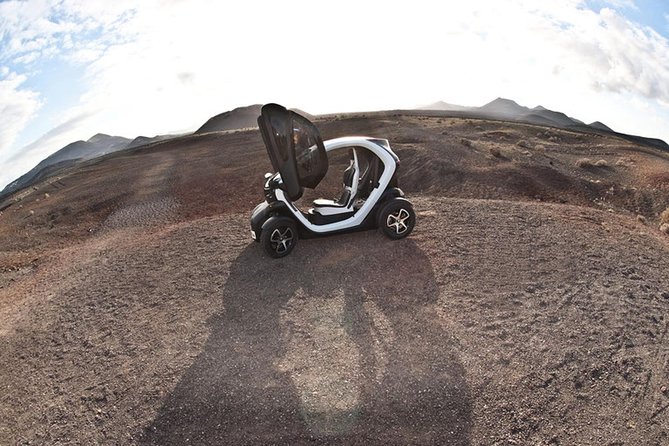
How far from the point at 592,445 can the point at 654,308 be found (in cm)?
387

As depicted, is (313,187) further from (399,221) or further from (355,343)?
(355,343)

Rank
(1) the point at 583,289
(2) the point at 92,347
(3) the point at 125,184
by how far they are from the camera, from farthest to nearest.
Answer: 1. (3) the point at 125,184
2. (1) the point at 583,289
3. (2) the point at 92,347

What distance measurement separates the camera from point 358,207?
9945 mm

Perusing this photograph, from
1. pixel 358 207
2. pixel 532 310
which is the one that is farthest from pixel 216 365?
pixel 532 310

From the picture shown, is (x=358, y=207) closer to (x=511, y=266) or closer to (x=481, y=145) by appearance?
(x=511, y=266)

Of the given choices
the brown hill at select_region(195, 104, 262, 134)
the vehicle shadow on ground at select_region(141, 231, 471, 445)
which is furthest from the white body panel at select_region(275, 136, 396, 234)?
the brown hill at select_region(195, 104, 262, 134)

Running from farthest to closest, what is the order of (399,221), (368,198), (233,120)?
(233,120)
(399,221)
(368,198)

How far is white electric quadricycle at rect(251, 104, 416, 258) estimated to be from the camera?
8.66 metres

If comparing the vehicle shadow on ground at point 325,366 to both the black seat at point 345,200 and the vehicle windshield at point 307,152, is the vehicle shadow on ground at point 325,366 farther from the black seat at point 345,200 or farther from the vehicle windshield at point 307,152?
the vehicle windshield at point 307,152

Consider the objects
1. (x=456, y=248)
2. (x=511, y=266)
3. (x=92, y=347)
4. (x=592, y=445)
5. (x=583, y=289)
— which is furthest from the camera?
(x=456, y=248)

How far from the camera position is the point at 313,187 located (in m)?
9.45

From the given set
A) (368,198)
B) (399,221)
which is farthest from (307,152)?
(399,221)

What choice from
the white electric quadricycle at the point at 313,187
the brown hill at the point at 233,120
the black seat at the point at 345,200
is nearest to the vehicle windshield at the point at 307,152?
the white electric quadricycle at the point at 313,187

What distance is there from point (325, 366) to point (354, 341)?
73 centimetres
